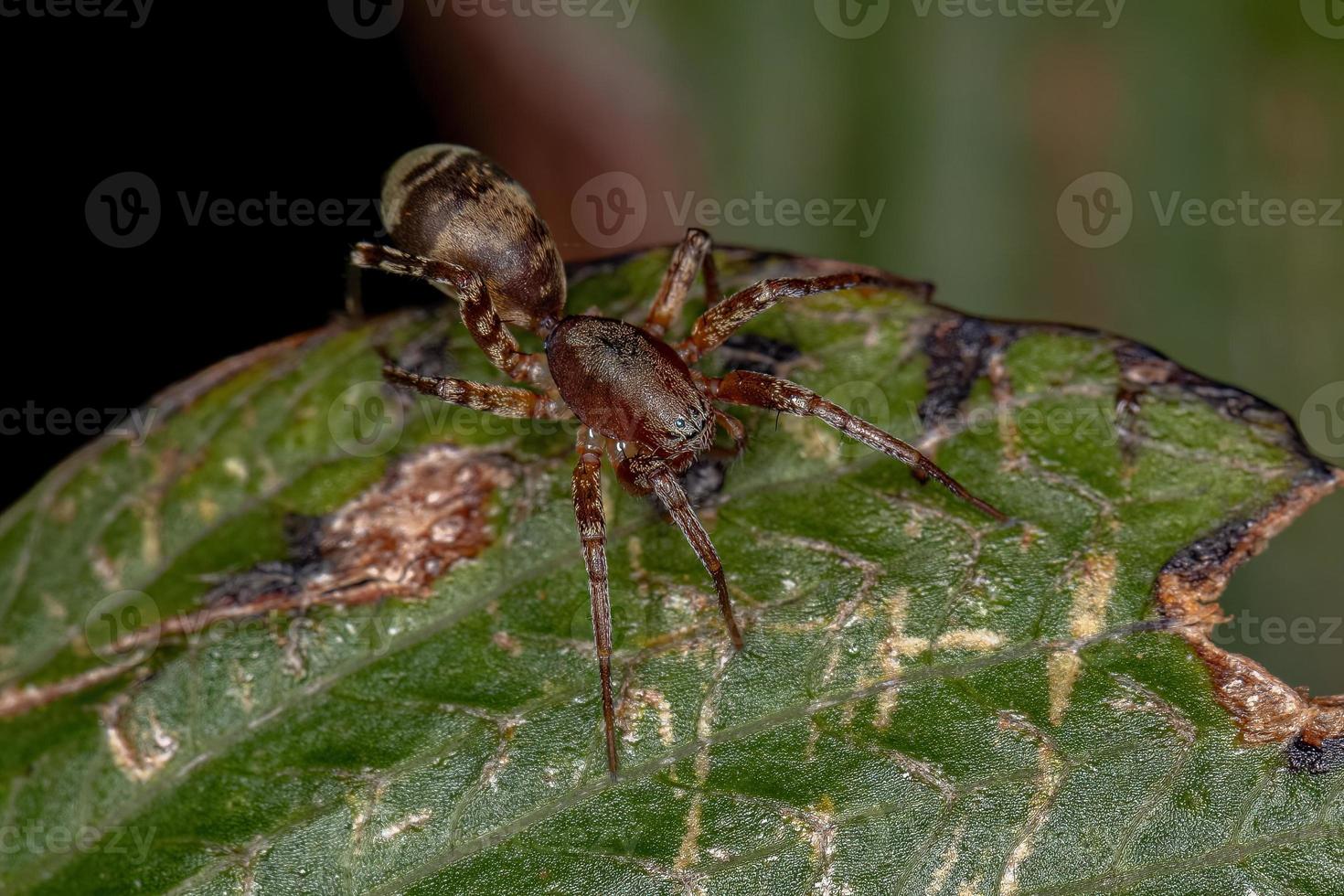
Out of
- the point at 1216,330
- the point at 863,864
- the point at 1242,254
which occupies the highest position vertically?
the point at 1242,254

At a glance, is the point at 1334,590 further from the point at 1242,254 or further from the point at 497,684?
the point at 497,684

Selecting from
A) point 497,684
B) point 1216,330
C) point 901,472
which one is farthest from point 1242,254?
point 497,684
